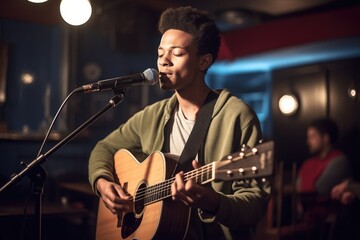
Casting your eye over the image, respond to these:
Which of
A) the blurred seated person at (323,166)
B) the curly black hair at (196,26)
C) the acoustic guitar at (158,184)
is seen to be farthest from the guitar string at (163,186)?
the blurred seated person at (323,166)

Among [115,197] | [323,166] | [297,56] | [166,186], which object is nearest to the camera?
[166,186]

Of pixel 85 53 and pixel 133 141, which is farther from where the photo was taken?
pixel 85 53

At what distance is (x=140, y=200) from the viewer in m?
2.41

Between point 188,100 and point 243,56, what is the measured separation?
5221 millimetres

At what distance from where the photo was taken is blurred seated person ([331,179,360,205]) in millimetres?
4754

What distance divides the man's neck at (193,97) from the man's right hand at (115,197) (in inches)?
20.5

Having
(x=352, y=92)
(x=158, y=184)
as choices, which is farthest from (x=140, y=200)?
(x=352, y=92)

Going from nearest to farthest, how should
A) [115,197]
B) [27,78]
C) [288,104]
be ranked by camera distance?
1. [115,197]
2. [27,78]
3. [288,104]

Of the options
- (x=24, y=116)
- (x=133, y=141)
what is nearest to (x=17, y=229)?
(x=133, y=141)

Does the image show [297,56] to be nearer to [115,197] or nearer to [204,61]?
[204,61]

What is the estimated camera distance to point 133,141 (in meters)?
2.79

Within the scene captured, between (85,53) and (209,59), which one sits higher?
(85,53)

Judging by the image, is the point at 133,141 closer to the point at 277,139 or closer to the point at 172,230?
the point at 172,230

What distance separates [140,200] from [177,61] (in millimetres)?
710
